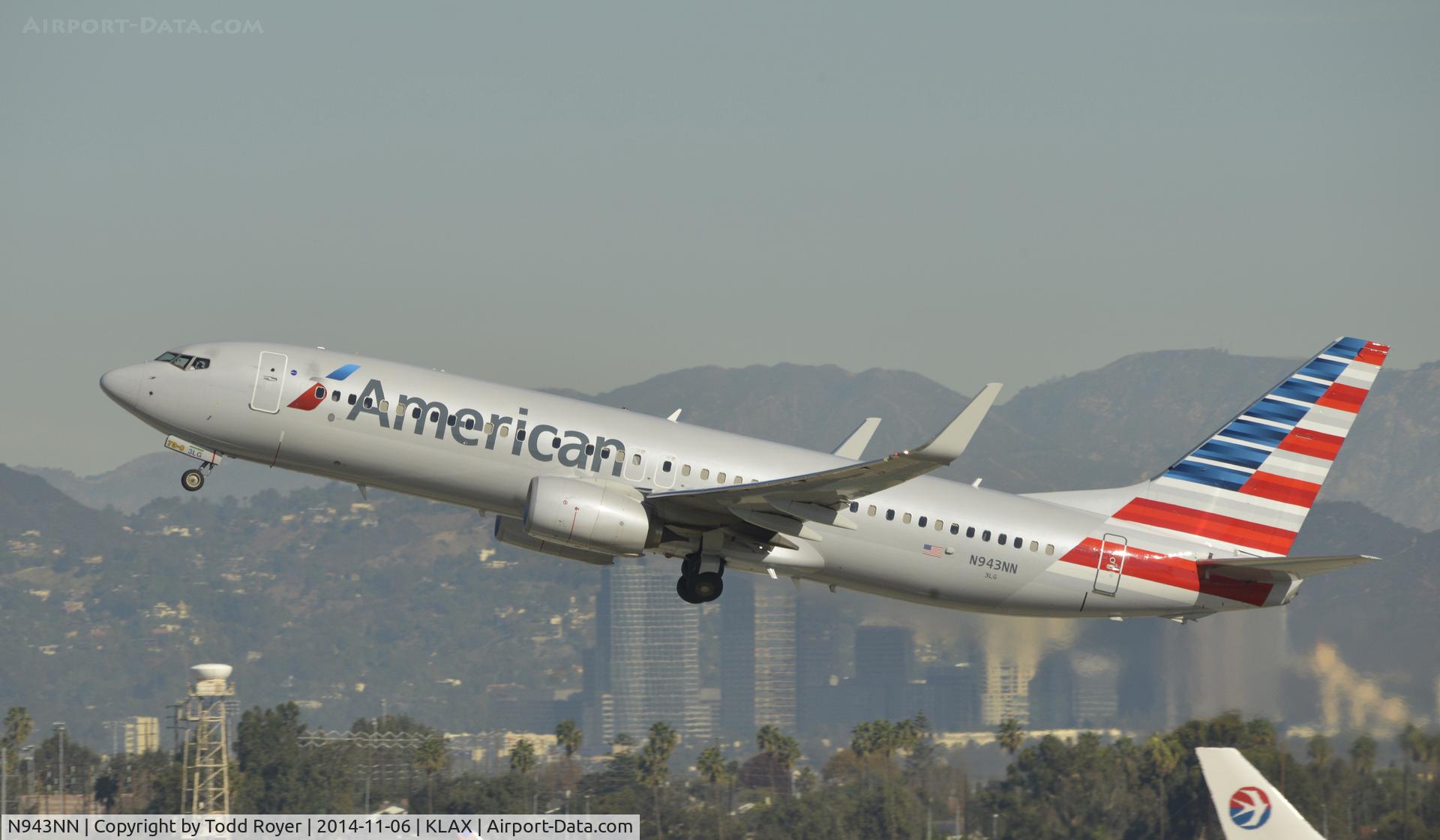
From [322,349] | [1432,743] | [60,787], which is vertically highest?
[322,349]

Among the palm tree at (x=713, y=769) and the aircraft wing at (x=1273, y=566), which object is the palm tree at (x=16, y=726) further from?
the aircraft wing at (x=1273, y=566)

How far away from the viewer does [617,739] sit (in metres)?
114

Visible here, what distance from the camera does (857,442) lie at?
42.5m

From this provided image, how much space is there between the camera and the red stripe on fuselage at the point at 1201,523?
41.6 meters

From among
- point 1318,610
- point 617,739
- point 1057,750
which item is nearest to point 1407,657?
point 1318,610

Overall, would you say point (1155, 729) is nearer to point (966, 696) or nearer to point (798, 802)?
point (798, 802)

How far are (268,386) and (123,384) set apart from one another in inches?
146

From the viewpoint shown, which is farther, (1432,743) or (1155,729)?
(1155,729)

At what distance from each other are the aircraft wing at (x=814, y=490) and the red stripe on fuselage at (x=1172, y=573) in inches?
257

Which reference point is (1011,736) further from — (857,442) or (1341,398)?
(857,442)

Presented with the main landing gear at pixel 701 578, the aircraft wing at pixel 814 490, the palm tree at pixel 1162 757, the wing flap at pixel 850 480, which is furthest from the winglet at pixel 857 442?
the palm tree at pixel 1162 757

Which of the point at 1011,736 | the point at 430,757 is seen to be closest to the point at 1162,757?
the point at 1011,736

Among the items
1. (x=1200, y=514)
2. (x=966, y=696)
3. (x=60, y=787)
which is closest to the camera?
(x=1200, y=514)

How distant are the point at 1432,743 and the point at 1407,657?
17283 millimetres
